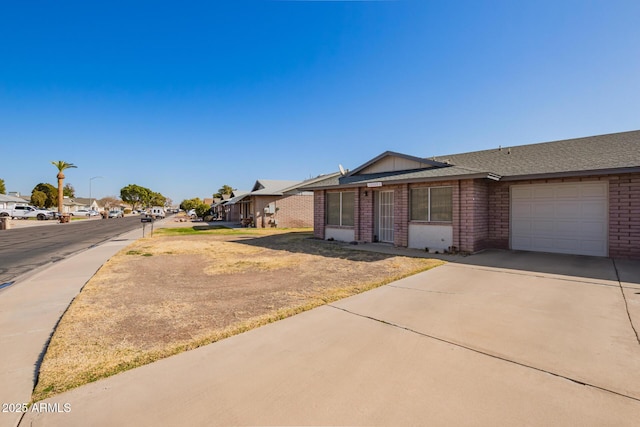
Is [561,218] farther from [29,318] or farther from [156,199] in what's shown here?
[156,199]

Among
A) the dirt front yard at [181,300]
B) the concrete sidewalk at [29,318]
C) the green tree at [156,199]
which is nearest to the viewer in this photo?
the concrete sidewalk at [29,318]

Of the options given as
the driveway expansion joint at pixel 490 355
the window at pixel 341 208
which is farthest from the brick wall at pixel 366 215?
the driveway expansion joint at pixel 490 355

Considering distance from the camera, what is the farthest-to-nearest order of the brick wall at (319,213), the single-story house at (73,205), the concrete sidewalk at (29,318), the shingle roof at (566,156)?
the single-story house at (73,205), the brick wall at (319,213), the shingle roof at (566,156), the concrete sidewalk at (29,318)

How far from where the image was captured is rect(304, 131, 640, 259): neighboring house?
29.3ft

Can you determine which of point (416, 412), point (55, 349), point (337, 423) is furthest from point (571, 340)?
point (55, 349)

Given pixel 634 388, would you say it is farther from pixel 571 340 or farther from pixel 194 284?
pixel 194 284

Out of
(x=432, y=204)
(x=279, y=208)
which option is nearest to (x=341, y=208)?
(x=432, y=204)

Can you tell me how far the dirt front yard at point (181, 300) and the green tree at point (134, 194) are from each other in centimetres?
11998

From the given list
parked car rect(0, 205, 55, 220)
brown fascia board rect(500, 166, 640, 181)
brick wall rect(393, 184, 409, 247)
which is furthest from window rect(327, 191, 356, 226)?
parked car rect(0, 205, 55, 220)

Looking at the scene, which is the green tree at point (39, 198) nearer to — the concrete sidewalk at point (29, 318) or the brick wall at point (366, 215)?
the concrete sidewalk at point (29, 318)

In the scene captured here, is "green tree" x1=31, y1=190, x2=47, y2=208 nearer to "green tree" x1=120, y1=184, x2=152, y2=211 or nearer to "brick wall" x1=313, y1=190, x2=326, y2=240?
"green tree" x1=120, y1=184, x2=152, y2=211

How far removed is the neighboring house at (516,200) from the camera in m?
8.92

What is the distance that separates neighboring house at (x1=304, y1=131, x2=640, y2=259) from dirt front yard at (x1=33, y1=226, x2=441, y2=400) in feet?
8.66

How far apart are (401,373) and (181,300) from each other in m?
4.23
